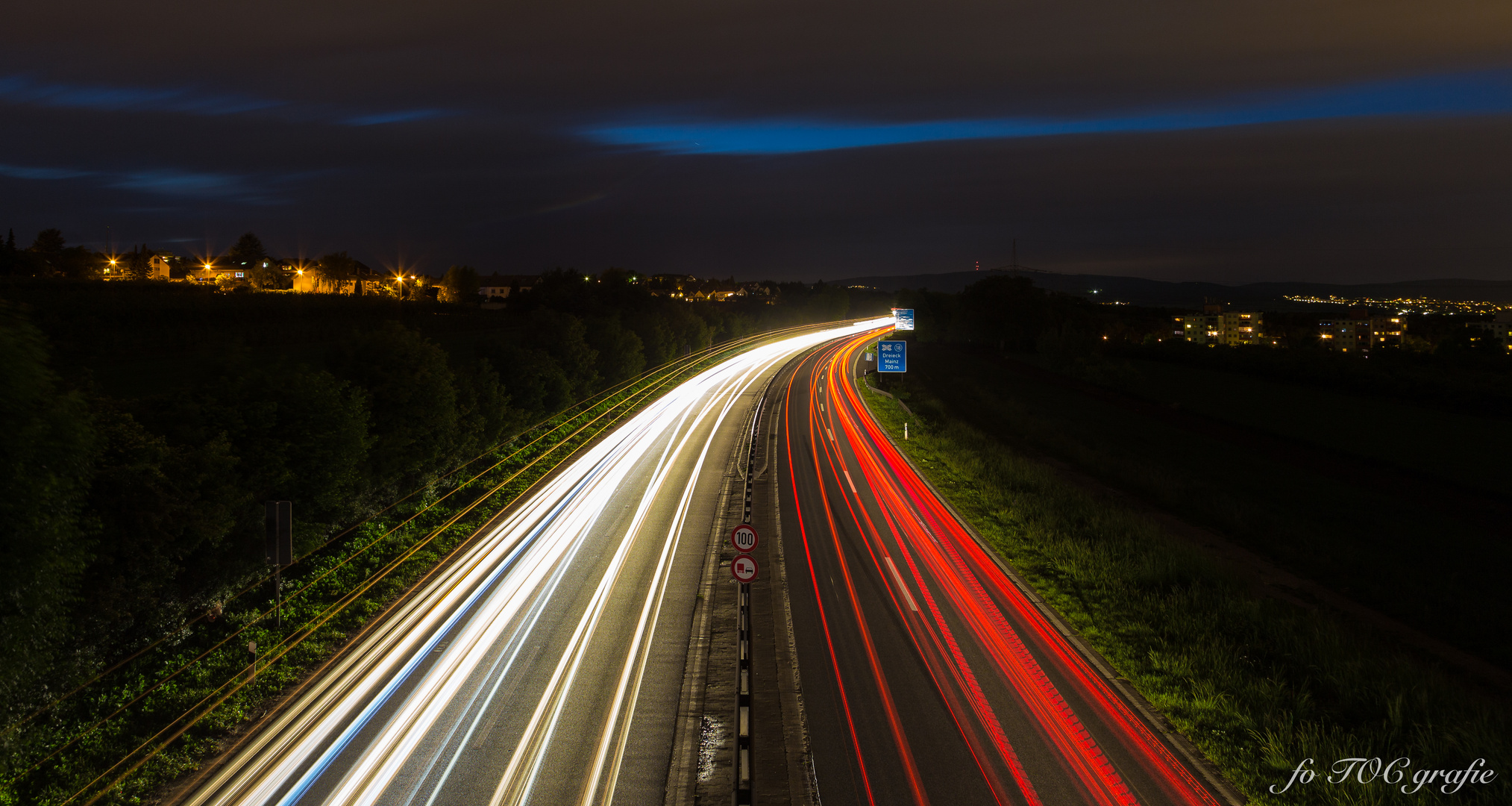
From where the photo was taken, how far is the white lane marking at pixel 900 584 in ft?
A: 47.9

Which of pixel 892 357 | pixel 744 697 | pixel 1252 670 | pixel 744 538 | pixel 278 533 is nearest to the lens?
pixel 744 697

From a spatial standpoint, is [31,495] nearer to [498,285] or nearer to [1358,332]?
[498,285]

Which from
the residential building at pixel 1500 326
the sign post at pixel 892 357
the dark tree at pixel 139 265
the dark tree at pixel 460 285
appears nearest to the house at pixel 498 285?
the dark tree at pixel 460 285

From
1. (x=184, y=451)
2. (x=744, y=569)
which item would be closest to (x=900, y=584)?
(x=744, y=569)

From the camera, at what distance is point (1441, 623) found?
18.2m

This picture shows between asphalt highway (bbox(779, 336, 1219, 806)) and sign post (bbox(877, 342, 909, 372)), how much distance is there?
1036 inches

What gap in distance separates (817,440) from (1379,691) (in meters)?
23.8

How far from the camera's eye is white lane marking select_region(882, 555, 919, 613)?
14594 mm

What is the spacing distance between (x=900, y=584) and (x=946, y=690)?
4.66 metres

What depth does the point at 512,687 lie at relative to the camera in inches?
439

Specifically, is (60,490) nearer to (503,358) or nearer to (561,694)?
(561,694)

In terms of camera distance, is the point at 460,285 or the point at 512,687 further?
the point at 460,285

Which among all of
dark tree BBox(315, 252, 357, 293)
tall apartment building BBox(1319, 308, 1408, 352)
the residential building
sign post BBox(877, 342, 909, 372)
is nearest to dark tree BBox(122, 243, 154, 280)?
dark tree BBox(315, 252, 357, 293)

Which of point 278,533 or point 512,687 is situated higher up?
point 278,533
